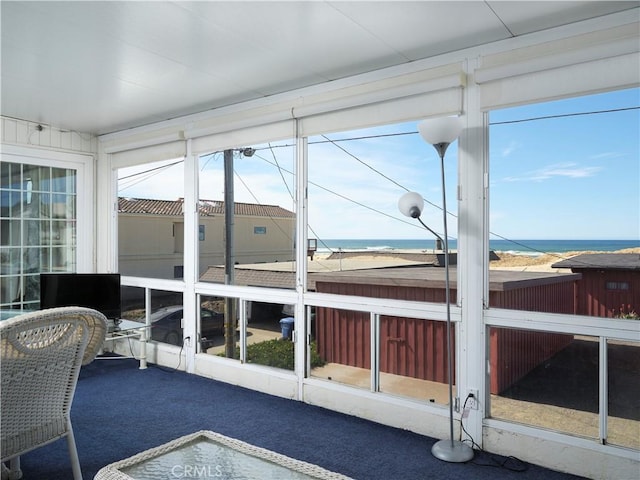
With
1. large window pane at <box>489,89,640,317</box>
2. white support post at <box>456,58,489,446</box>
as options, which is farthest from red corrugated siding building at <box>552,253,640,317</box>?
white support post at <box>456,58,489,446</box>

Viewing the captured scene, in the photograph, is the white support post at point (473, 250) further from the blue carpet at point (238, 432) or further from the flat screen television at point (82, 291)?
the flat screen television at point (82, 291)

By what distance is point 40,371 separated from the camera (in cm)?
214

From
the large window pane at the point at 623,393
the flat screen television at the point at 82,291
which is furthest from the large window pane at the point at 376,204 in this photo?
the flat screen television at the point at 82,291

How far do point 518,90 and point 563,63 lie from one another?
10.0 inches

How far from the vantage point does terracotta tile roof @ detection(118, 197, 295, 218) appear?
4.09 m

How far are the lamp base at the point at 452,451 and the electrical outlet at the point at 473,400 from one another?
0.74ft

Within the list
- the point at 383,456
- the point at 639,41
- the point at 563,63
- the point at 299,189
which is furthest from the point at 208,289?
the point at 639,41

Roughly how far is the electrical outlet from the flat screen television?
3223 millimetres

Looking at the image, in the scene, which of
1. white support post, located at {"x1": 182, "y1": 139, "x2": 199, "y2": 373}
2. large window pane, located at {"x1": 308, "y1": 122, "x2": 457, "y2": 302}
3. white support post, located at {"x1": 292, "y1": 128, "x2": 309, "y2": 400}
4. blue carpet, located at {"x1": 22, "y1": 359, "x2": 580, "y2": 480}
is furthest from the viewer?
white support post, located at {"x1": 182, "y1": 139, "x2": 199, "y2": 373}

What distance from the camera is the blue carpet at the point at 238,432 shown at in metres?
2.66

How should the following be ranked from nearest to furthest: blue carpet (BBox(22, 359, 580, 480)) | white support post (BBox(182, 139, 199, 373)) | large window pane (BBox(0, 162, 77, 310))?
blue carpet (BBox(22, 359, 580, 480)) < white support post (BBox(182, 139, 199, 373)) < large window pane (BBox(0, 162, 77, 310))

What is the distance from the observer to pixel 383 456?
2.80m

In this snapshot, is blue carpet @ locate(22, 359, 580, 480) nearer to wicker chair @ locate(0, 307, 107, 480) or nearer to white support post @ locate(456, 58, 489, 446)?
white support post @ locate(456, 58, 489, 446)

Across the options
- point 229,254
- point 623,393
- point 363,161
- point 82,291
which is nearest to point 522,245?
point 623,393
